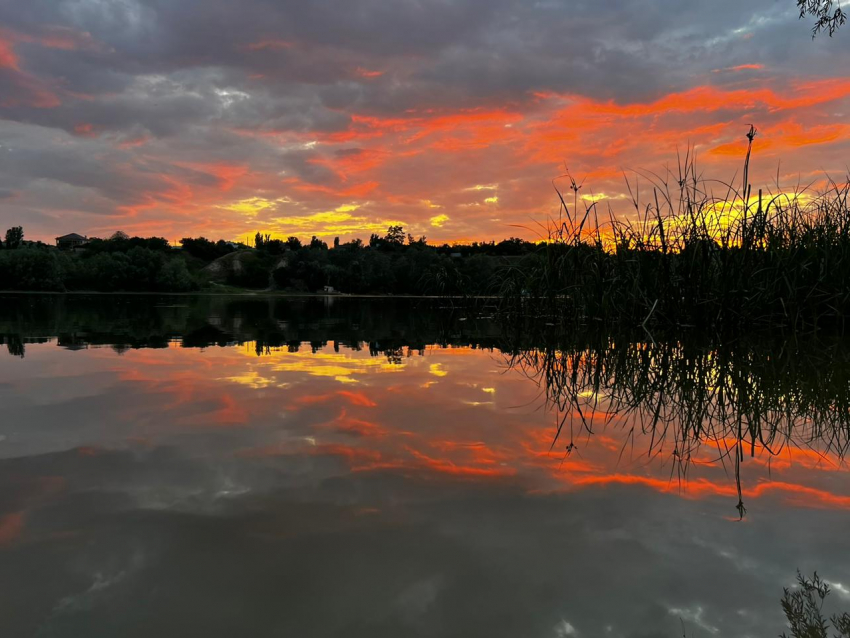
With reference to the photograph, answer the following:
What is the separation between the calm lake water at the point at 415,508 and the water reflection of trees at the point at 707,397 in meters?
0.02

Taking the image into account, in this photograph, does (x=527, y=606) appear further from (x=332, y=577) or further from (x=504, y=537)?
(x=332, y=577)

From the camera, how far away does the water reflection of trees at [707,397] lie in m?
1.80

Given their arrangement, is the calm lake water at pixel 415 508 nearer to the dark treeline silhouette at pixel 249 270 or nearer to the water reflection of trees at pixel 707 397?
the water reflection of trees at pixel 707 397

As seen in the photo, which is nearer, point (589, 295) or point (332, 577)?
point (332, 577)

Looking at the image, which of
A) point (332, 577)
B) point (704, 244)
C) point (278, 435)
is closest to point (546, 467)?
point (332, 577)

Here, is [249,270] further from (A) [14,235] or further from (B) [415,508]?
(B) [415,508]

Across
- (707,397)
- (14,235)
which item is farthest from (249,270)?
(707,397)

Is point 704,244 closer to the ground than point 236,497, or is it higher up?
higher up

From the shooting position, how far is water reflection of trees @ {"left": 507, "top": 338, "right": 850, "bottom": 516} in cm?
180

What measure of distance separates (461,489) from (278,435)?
0.75 metres

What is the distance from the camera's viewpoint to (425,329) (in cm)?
678

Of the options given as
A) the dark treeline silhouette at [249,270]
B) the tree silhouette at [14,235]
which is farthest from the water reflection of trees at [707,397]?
the tree silhouette at [14,235]

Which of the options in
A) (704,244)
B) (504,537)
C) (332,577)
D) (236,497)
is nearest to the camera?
(332,577)

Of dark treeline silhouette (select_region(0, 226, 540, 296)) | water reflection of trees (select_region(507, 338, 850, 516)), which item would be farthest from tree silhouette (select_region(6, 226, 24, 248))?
water reflection of trees (select_region(507, 338, 850, 516))
